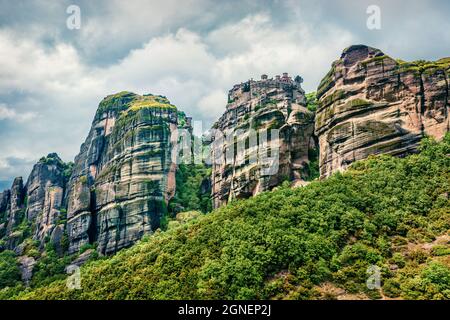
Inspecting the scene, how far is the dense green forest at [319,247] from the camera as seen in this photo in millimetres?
31719

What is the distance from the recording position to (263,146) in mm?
60625

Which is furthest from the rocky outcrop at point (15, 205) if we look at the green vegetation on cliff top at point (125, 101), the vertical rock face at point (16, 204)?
the green vegetation on cliff top at point (125, 101)

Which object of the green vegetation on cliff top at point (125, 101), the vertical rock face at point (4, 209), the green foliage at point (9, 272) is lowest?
the green foliage at point (9, 272)

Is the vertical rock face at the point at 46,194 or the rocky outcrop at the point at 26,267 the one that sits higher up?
the vertical rock face at the point at 46,194

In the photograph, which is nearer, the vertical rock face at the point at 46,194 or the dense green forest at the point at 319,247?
the dense green forest at the point at 319,247

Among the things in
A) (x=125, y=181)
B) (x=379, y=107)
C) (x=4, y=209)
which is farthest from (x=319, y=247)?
(x=4, y=209)

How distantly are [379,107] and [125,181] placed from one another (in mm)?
42061

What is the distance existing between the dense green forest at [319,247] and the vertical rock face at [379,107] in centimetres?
262

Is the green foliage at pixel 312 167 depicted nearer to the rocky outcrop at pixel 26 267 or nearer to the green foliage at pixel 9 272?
the rocky outcrop at pixel 26 267

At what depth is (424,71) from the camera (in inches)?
1992

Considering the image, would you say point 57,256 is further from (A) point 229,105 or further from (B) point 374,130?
(B) point 374,130

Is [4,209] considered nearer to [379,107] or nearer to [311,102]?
[311,102]

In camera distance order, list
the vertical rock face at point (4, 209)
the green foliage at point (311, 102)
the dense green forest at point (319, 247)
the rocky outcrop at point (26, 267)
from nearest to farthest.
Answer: the dense green forest at point (319, 247), the rocky outcrop at point (26, 267), the green foliage at point (311, 102), the vertical rock face at point (4, 209)
